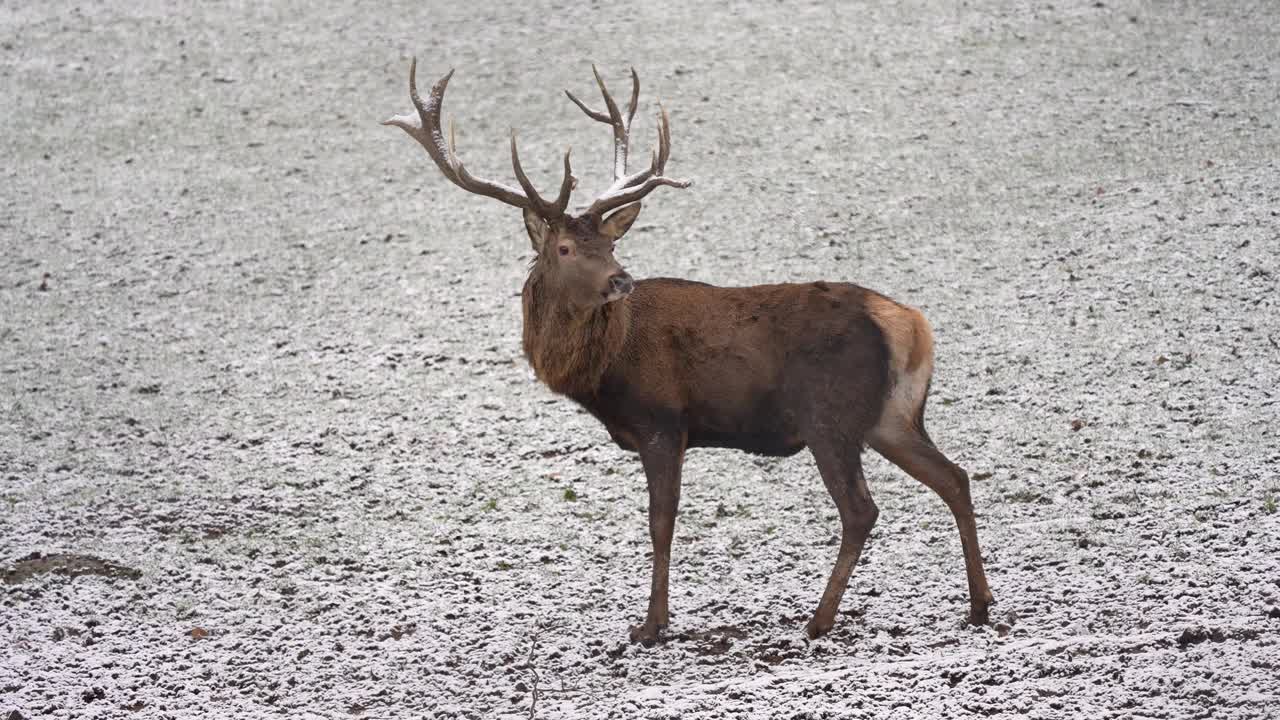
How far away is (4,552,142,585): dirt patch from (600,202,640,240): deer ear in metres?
3.43

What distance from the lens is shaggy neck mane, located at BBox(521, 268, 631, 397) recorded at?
22.2 feet

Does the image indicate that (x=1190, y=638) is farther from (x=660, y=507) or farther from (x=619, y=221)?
(x=619, y=221)

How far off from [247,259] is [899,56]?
779cm

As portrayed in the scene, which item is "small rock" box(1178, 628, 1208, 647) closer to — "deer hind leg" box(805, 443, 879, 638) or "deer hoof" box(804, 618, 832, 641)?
"deer hind leg" box(805, 443, 879, 638)

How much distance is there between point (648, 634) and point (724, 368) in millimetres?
1413

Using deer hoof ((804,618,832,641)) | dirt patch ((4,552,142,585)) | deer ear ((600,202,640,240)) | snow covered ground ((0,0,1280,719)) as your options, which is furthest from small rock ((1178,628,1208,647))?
dirt patch ((4,552,142,585))

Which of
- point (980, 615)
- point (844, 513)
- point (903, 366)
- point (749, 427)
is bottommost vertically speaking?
point (980, 615)

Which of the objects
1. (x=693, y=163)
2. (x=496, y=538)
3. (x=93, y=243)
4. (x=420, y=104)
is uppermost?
(x=420, y=104)

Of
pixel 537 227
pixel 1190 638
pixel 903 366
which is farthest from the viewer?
pixel 537 227

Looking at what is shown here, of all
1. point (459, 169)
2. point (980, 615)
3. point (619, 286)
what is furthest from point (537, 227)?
point (980, 615)

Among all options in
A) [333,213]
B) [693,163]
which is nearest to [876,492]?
[693,163]

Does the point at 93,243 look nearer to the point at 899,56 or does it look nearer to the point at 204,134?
the point at 204,134

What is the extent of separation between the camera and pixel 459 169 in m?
7.08

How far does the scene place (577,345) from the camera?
6781 millimetres
